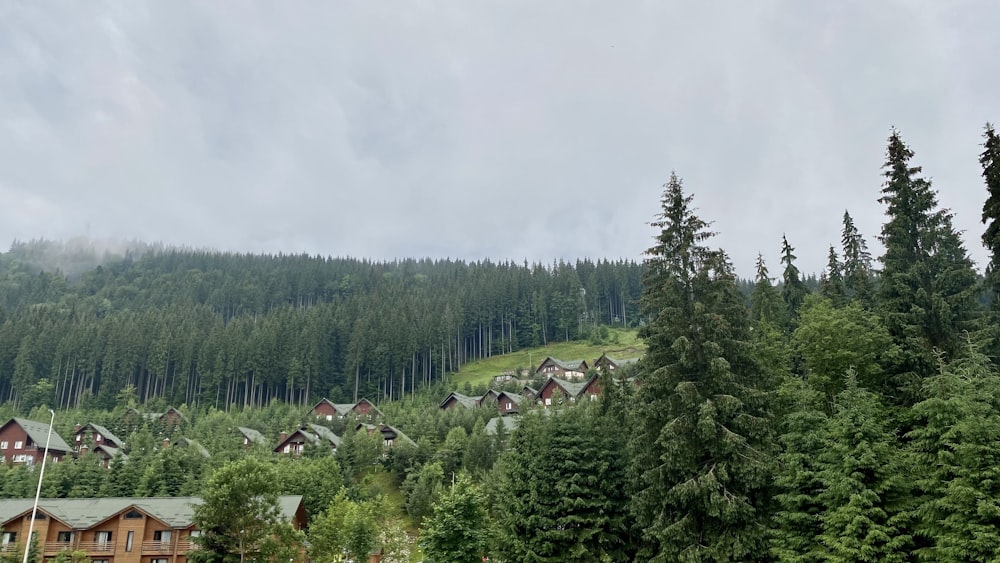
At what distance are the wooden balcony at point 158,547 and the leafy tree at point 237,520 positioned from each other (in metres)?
14.6

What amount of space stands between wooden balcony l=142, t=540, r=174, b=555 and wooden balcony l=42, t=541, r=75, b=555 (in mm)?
5556

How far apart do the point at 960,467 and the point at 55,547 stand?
207 feet

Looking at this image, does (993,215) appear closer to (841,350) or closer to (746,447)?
(841,350)

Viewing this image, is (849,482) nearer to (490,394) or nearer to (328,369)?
(490,394)

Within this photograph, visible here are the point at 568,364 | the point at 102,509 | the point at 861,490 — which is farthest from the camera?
the point at 568,364

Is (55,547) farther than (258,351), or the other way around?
(258,351)

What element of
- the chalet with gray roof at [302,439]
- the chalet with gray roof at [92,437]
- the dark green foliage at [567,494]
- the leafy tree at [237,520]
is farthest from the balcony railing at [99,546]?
the chalet with gray roof at [92,437]

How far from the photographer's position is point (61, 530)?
5100cm

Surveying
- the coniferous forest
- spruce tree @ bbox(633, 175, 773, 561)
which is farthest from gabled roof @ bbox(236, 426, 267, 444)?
spruce tree @ bbox(633, 175, 773, 561)

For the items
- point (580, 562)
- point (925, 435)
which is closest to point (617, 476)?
point (580, 562)

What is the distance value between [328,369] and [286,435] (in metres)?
46.8

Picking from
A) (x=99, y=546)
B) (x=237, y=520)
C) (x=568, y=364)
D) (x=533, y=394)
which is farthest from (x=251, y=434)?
(x=568, y=364)

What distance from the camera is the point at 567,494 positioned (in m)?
37.6

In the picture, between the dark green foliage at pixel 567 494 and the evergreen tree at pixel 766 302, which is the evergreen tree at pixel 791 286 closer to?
the evergreen tree at pixel 766 302
